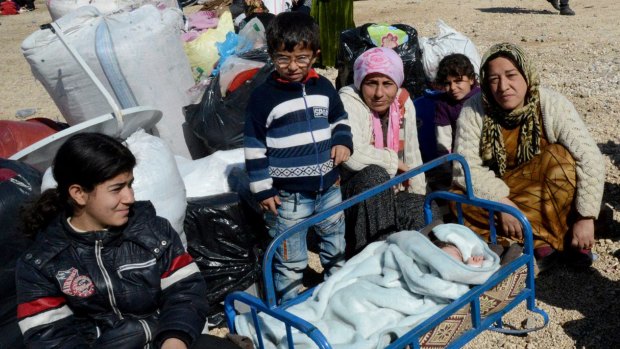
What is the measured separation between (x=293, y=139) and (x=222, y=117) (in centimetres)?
132

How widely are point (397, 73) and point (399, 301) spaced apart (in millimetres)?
1439

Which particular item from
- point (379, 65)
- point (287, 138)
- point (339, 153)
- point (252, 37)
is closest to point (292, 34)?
point (287, 138)

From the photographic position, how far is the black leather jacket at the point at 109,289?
7.06ft

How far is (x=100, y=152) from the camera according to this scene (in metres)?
2.17

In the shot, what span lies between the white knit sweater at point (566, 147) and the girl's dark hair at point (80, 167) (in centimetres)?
179

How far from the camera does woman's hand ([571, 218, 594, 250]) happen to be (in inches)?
127

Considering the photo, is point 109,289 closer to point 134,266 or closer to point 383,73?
point 134,266

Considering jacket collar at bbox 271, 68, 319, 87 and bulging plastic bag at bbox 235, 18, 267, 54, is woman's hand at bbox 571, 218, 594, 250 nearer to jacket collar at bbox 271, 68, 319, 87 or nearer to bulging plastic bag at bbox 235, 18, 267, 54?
jacket collar at bbox 271, 68, 319, 87

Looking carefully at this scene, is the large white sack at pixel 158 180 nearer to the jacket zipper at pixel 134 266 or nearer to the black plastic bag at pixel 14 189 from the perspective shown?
the black plastic bag at pixel 14 189

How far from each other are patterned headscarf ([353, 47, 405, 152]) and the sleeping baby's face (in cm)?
98

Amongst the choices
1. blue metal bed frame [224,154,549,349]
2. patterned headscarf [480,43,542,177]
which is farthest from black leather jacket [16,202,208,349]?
patterned headscarf [480,43,542,177]

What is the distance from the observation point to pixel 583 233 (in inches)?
127

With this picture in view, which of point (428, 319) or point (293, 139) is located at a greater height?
point (293, 139)

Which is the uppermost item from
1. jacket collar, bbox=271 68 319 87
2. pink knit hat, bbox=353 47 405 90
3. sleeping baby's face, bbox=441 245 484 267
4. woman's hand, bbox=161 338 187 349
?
jacket collar, bbox=271 68 319 87
